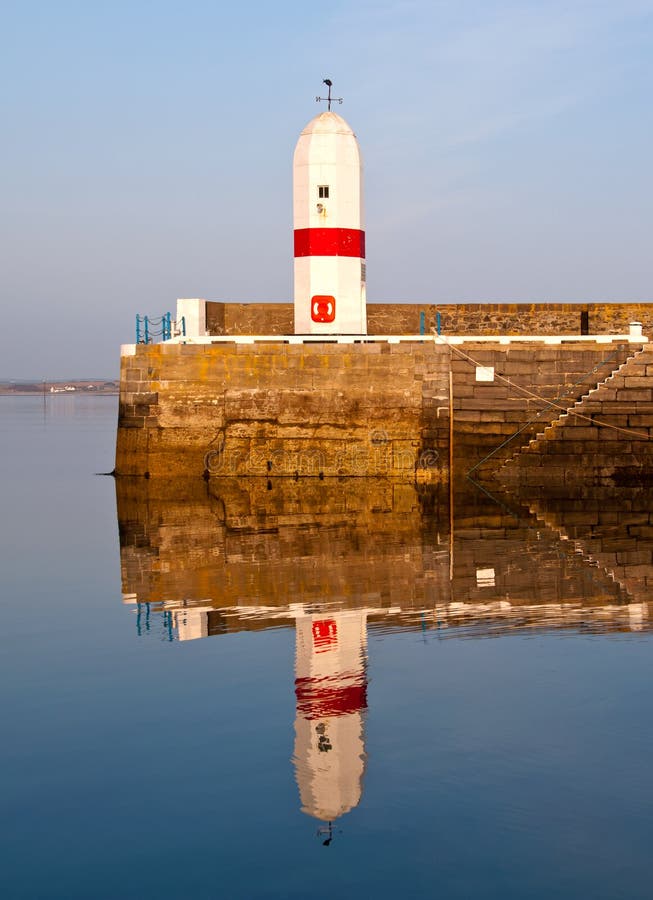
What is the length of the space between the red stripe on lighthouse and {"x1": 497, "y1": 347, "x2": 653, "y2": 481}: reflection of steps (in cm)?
604

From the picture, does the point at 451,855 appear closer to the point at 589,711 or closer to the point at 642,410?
the point at 589,711

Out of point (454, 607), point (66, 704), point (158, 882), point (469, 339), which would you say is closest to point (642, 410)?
point (469, 339)

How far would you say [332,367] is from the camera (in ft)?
78.8

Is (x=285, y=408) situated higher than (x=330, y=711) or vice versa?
(x=285, y=408)

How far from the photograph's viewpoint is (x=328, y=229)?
24.9 meters

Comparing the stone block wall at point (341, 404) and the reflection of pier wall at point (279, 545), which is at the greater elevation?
the stone block wall at point (341, 404)

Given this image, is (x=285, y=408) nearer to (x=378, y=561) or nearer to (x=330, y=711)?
(x=378, y=561)

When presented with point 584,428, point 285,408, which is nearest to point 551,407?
point 584,428

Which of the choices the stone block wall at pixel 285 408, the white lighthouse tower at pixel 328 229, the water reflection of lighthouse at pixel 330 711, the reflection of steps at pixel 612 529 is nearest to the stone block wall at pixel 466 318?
the white lighthouse tower at pixel 328 229

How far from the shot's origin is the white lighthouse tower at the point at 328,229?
24.9 m

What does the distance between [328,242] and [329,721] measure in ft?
60.2

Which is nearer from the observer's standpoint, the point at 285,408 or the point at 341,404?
the point at 341,404

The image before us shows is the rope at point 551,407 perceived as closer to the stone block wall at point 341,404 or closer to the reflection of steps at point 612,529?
the stone block wall at point 341,404

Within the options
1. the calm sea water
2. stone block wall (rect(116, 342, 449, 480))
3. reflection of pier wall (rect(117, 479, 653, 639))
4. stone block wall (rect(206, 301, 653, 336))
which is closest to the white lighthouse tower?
stone block wall (rect(116, 342, 449, 480))
